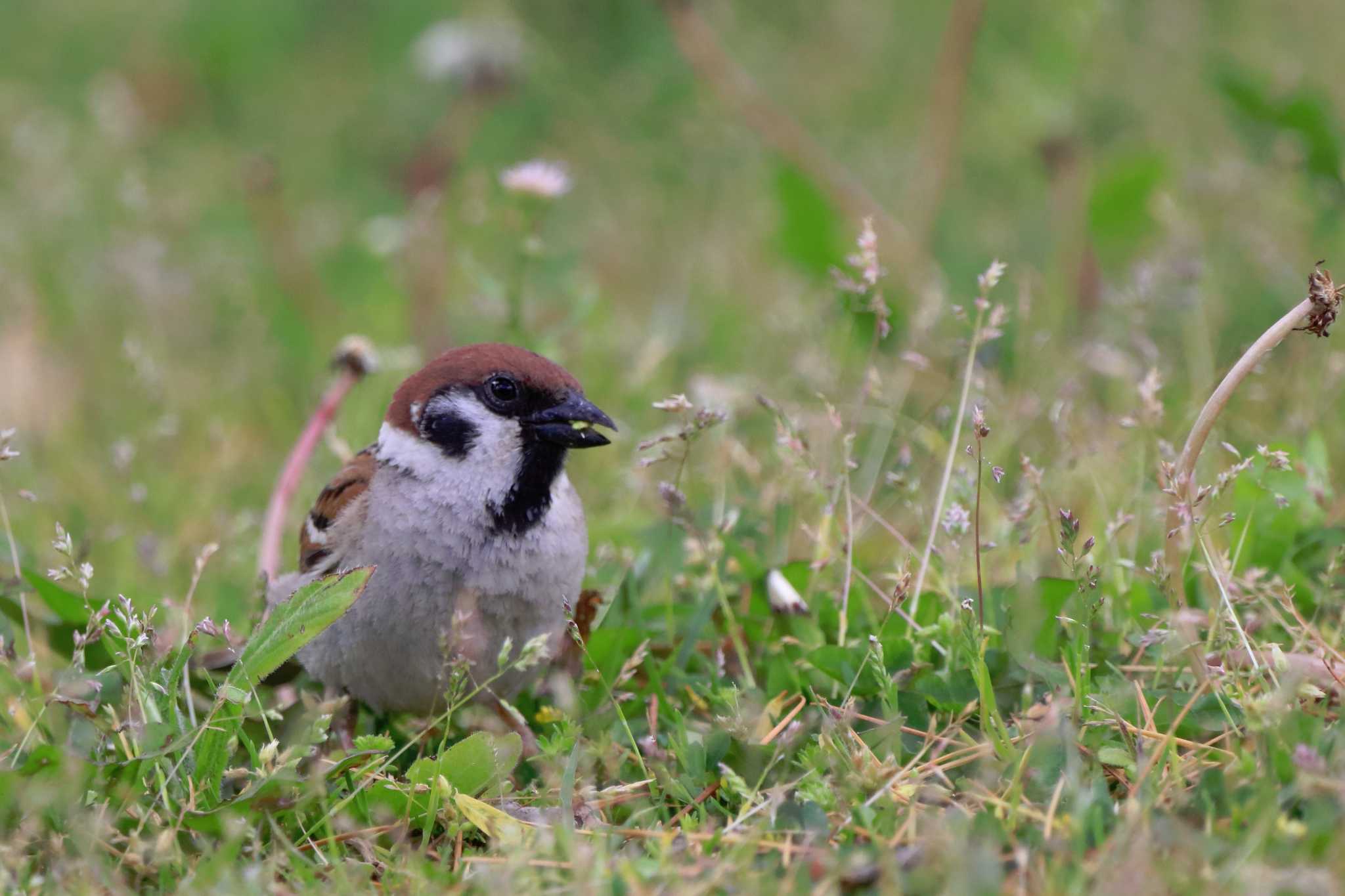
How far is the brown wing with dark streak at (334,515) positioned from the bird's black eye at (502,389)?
0.33 meters

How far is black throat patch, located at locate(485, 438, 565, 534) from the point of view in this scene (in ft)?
9.58

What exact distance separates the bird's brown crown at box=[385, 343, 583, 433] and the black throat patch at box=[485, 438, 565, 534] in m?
0.12

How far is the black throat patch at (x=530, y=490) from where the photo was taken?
2920mm

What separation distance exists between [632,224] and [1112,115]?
203 centimetres

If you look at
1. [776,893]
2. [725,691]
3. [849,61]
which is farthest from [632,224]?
[776,893]

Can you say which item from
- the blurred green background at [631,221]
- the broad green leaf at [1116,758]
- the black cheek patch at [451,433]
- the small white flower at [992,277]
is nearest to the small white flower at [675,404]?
the black cheek patch at [451,433]

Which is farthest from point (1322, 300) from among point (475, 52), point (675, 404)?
point (475, 52)

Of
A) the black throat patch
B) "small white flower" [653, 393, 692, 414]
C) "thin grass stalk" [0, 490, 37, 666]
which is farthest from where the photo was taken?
the black throat patch

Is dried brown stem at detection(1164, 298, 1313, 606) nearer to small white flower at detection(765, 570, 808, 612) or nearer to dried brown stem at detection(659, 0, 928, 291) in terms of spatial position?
small white flower at detection(765, 570, 808, 612)

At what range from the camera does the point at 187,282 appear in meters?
5.58

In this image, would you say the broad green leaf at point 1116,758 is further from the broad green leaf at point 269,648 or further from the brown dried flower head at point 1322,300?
the broad green leaf at point 269,648

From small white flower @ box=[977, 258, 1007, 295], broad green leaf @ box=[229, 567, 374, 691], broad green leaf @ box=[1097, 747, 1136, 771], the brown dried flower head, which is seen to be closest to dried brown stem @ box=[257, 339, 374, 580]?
broad green leaf @ box=[229, 567, 374, 691]

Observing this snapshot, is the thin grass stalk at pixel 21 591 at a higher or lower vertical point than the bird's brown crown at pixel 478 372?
lower

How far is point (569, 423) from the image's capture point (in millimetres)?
3006
